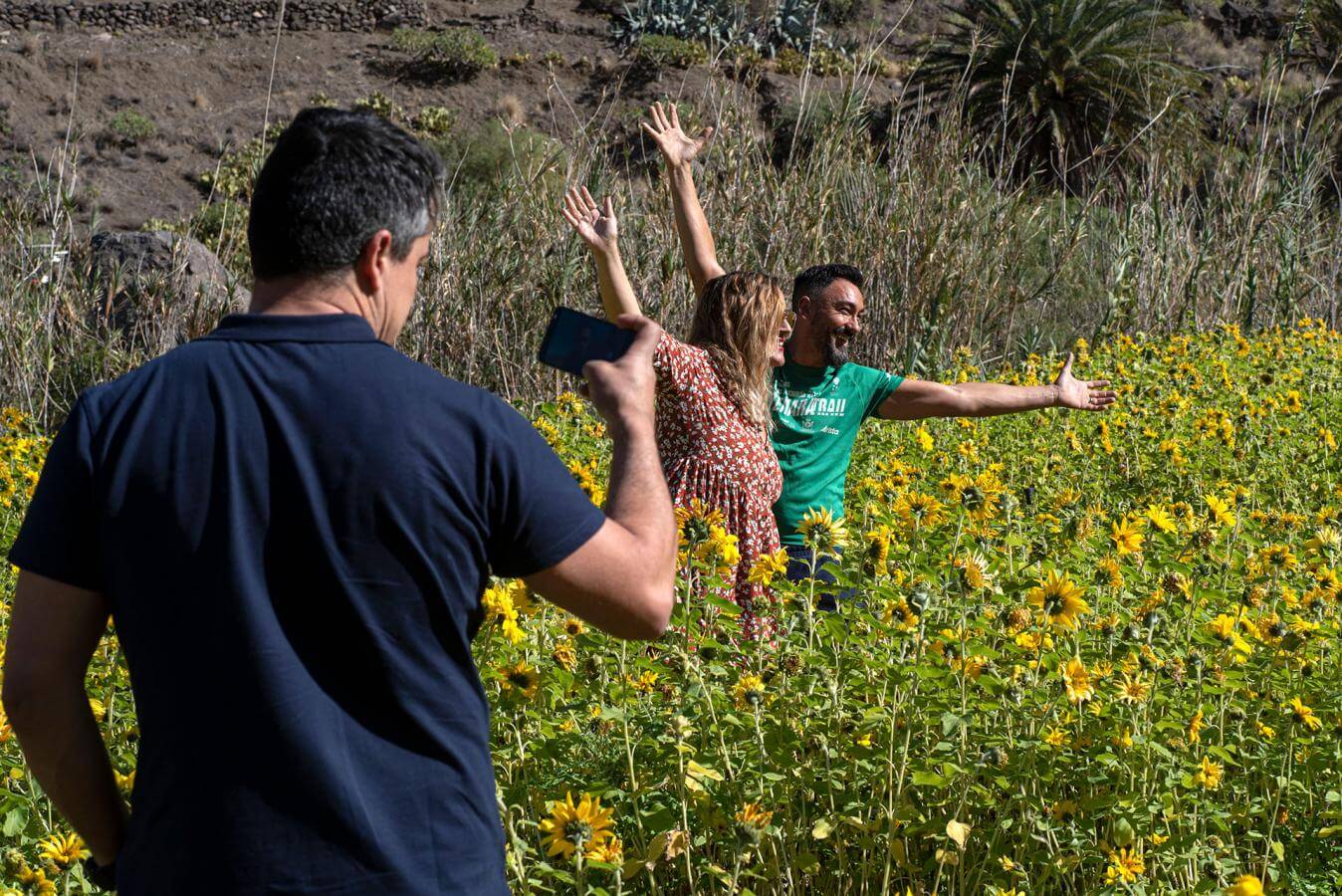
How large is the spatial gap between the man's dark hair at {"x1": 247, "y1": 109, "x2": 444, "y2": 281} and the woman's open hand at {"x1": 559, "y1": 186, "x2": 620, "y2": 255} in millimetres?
2083

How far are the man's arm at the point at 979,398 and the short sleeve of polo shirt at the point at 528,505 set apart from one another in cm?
264

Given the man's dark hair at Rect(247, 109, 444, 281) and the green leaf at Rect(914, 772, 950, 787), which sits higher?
the man's dark hair at Rect(247, 109, 444, 281)

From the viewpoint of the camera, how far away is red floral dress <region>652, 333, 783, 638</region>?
324 centimetres

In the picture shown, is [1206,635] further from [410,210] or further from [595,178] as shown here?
[595,178]

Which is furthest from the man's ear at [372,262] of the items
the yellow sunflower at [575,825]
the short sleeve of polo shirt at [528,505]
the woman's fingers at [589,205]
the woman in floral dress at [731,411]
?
the woman's fingers at [589,205]

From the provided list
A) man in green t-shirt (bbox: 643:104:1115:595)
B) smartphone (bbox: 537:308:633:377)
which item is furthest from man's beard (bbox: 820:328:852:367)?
smartphone (bbox: 537:308:633:377)

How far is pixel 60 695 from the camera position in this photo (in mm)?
1359

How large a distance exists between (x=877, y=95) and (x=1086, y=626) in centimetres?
3016

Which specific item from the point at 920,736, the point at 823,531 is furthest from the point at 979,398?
the point at 920,736

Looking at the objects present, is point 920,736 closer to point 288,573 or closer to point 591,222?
point 288,573

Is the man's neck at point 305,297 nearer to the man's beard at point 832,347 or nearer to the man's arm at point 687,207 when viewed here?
the man's arm at point 687,207

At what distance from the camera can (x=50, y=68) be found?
108ft

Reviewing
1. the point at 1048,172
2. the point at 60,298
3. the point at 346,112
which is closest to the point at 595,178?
the point at 60,298

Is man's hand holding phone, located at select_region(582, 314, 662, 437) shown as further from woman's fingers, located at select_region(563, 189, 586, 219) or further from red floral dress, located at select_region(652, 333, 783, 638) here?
woman's fingers, located at select_region(563, 189, 586, 219)
